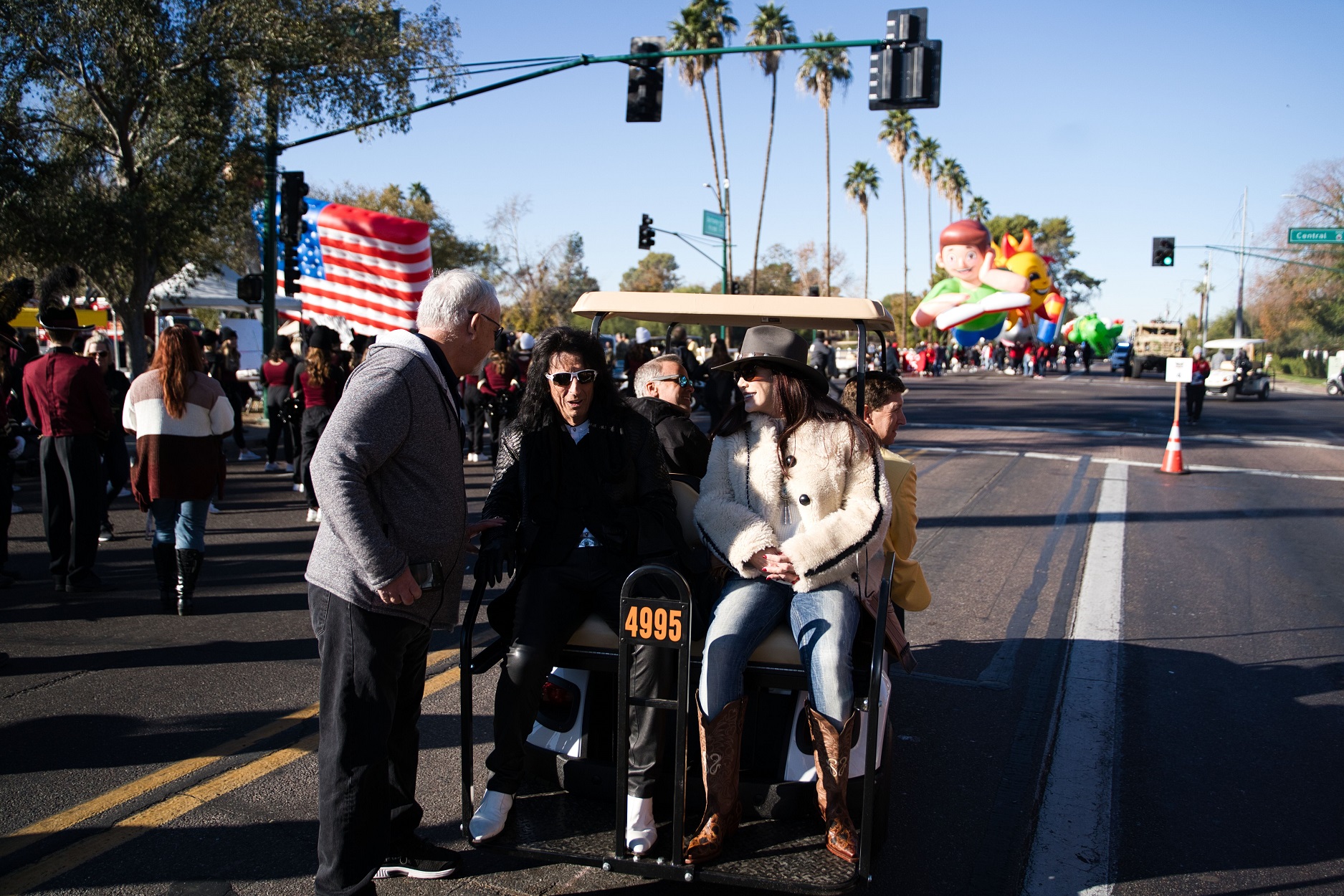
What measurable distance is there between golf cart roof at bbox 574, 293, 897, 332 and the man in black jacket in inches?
23.0

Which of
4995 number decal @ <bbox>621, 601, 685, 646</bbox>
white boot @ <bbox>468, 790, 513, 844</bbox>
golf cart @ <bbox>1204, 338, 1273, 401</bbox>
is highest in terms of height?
golf cart @ <bbox>1204, 338, 1273, 401</bbox>

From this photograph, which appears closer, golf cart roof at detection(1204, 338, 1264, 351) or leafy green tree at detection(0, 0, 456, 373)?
leafy green tree at detection(0, 0, 456, 373)

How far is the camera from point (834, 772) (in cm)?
318

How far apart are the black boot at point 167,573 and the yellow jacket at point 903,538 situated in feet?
15.7

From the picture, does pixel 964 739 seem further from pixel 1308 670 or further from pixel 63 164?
pixel 63 164

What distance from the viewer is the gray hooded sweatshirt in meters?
2.83

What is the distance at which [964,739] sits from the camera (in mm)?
4559

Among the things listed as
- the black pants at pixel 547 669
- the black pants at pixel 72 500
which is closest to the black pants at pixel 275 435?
the black pants at pixel 72 500

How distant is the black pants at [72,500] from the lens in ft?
22.3

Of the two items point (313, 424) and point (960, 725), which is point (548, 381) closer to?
point (960, 725)

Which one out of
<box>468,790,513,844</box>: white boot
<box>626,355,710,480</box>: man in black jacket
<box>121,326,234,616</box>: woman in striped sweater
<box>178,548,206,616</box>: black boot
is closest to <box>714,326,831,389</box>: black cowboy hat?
<box>626,355,710,480</box>: man in black jacket

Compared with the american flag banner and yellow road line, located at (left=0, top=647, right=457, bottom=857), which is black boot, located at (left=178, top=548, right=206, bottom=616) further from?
the american flag banner

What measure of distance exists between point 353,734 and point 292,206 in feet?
46.4

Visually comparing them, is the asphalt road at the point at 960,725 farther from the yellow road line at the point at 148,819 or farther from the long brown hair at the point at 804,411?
the long brown hair at the point at 804,411
